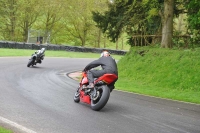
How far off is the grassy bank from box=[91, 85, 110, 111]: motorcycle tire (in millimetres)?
4602

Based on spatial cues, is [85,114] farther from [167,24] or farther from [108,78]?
[167,24]

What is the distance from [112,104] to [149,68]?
850 cm

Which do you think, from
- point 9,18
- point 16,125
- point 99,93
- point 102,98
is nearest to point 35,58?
point 99,93

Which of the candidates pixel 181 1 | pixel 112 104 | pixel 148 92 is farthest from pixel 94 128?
pixel 181 1

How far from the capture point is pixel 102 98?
852cm

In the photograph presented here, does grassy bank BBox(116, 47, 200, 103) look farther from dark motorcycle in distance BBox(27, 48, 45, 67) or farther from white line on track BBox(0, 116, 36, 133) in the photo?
white line on track BBox(0, 116, 36, 133)

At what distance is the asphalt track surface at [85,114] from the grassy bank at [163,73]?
2.47 m

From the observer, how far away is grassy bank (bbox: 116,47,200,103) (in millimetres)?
13758

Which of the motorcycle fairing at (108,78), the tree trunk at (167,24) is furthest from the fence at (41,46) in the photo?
the motorcycle fairing at (108,78)

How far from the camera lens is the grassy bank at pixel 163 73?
13758 mm

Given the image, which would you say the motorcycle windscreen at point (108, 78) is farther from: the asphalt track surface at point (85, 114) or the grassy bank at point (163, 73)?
the grassy bank at point (163, 73)

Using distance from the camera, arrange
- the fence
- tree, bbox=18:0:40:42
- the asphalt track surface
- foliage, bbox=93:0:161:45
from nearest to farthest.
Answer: the asphalt track surface → foliage, bbox=93:0:161:45 → the fence → tree, bbox=18:0:40:42

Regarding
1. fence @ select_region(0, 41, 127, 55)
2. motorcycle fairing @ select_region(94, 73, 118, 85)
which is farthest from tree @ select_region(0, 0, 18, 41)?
motorcycle fairing @ select_region(94, 73, 118, 85)

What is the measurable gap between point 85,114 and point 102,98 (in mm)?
713
